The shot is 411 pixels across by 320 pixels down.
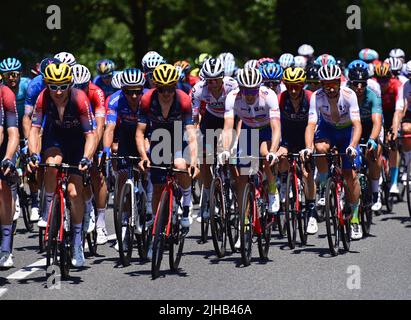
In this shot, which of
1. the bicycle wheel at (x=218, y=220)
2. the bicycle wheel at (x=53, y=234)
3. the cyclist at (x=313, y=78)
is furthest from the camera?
the cyclist at (x=313, y=78)

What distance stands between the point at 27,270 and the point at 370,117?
5388 millimetres

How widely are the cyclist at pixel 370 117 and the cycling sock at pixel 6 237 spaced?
417 centimetres

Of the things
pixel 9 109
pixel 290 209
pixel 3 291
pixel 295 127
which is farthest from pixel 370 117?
pixel 3 291

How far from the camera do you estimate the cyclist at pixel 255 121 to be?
1337 centimetres

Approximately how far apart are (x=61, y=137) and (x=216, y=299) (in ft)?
8.22

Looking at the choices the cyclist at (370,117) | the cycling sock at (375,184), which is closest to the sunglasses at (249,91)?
the cyclist at (370,117)

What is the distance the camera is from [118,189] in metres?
13.8

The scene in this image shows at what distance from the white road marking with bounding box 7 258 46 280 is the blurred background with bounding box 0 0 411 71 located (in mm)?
15290

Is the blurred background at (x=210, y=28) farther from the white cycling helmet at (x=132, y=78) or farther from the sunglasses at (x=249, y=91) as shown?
the sunglasses at (x=249, y=91)

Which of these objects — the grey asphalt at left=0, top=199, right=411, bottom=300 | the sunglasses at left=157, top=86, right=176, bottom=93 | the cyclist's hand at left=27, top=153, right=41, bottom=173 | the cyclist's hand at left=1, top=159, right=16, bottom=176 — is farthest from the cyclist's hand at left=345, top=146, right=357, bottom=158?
the cyclist's hand at left=1, top=159, right=16, bottom=176

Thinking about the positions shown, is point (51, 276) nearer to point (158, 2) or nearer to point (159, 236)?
point (159, 236)

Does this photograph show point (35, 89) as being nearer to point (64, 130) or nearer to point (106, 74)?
point (64, 130)

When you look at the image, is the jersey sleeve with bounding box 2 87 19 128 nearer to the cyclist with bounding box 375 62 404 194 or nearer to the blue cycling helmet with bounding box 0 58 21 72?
the blue cycling helmet with bounding box 0 58 21 72

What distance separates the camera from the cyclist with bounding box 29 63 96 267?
1203 centimetres
